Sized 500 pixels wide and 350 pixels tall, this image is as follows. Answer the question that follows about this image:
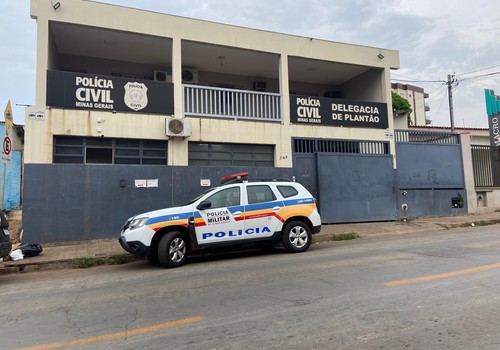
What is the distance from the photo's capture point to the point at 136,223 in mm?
8188

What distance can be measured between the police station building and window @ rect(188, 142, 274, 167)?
0.04m

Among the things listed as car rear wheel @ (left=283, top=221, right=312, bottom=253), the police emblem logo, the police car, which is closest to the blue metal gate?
the police car

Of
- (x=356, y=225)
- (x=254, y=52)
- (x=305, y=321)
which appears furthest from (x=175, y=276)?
(x=254, y=52)

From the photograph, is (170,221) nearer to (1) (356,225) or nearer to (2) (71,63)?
(1) (356,225)

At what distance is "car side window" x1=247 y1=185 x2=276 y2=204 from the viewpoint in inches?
359

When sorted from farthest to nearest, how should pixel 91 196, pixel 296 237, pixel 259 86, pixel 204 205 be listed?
1. pixel 259 86
2. pixel 91 196
3. pixel 296 237
4. pixel 204 205

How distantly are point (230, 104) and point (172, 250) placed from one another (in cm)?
699

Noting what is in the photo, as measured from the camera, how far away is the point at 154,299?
225 inches

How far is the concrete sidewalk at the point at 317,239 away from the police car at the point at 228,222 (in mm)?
1752

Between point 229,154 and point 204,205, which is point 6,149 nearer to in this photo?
point 204,205

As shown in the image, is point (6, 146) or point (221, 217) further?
point (6, 146)

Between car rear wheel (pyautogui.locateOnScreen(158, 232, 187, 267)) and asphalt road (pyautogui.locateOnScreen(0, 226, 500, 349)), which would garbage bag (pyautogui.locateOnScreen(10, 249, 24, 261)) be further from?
car rear wheel (pyautogui.locateOnScreen(158, 232, 187, 267))

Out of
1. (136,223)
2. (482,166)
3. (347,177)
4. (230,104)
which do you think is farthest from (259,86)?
(482,166)

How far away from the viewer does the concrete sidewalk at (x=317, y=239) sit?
352 inches
